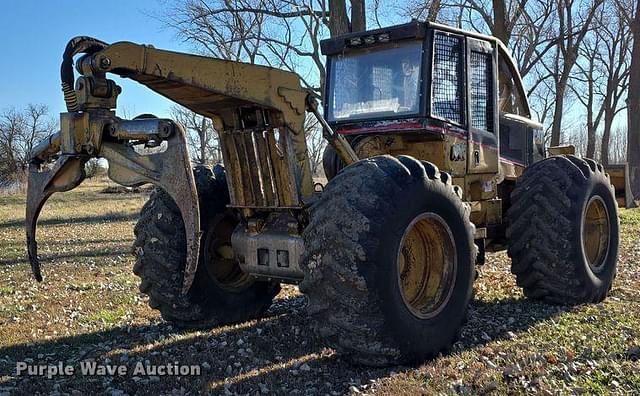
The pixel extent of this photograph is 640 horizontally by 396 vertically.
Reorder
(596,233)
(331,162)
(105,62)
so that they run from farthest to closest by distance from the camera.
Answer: (596,233), (331,162), (105,62)

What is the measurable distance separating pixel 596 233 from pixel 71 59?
19.6ft

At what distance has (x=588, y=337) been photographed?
554 cm

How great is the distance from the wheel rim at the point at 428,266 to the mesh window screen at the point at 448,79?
1465 mm

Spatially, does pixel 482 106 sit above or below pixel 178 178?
above

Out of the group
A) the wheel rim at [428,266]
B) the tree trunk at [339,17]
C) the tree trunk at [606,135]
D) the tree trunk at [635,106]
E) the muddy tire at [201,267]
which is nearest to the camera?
the wheel rim at [428,266]

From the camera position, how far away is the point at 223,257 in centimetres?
636

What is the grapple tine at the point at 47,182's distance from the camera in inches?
184

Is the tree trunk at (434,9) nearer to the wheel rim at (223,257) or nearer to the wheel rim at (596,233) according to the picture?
the wheel rim at (596,233)

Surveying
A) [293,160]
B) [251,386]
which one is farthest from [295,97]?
[251,386]

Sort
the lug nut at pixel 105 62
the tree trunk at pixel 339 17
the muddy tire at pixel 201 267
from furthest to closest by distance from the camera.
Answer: the tree trunk at pixel 339 17
the muddy tire at pixel 201 267
the lug nut at pixel 105 62

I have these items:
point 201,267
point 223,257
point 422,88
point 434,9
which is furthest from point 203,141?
point 422,88

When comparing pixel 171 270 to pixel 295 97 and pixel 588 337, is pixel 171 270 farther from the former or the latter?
pixel 588 337

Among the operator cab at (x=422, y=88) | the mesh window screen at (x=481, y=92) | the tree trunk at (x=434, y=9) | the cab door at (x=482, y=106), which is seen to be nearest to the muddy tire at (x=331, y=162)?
the operator cab at (x=422, y=88)

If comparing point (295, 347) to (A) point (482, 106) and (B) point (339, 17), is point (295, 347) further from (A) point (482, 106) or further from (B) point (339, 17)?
(B) point (339, 17)
